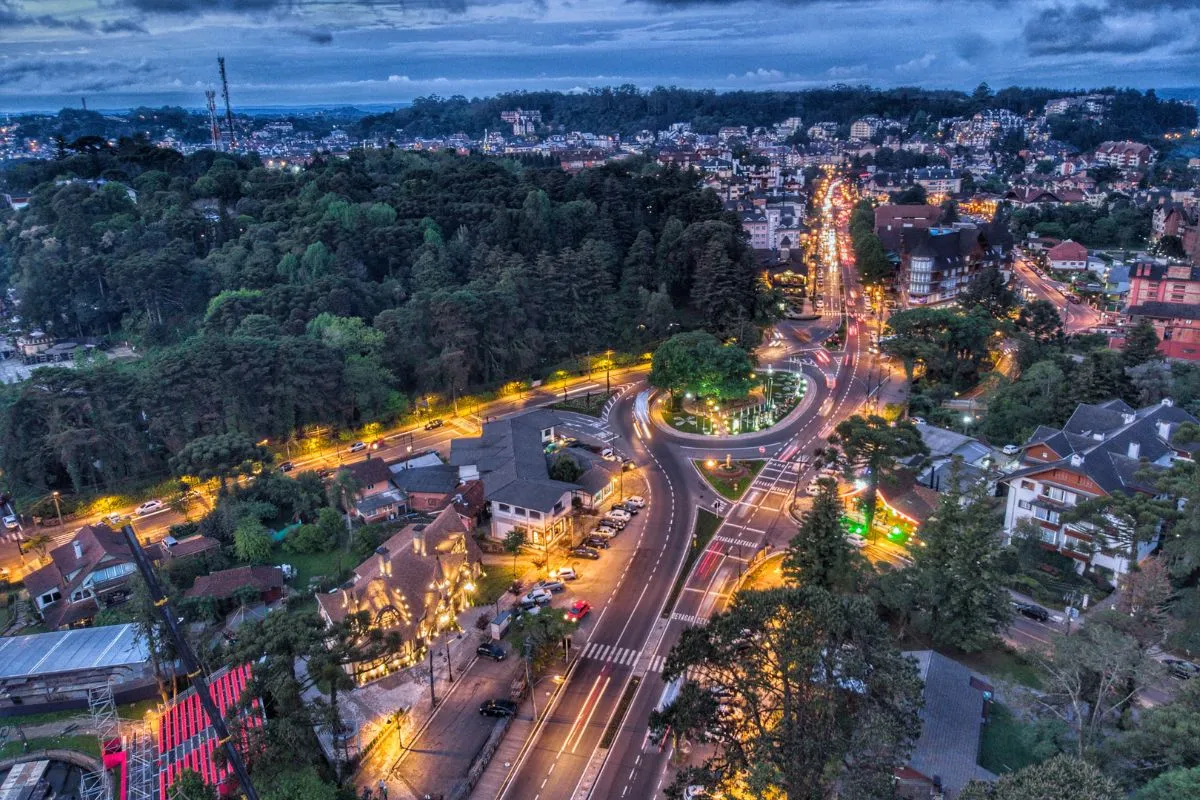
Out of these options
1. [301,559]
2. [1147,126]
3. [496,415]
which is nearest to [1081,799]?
[301,559]

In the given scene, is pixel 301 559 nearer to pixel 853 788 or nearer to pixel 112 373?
pixel 112 373

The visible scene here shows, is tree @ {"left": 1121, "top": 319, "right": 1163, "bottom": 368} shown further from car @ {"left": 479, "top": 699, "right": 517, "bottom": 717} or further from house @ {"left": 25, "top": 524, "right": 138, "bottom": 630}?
house @ {"left": 25, "top": 524, "right": 138, "bottom": 630}

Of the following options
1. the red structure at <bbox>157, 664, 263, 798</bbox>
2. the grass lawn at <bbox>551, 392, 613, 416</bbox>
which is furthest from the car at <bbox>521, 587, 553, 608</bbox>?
the grass lawn at <bbox>551, 392, 613, 416</bbox>

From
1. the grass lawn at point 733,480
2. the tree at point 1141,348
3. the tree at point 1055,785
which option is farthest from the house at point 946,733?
the tree at point 1141,348

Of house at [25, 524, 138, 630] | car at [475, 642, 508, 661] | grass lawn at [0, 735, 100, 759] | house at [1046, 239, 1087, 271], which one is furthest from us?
house at [1046, 239, 1087, 271]

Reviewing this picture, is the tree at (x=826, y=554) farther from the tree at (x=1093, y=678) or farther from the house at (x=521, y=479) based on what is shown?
the house at (x=521, y=479)
